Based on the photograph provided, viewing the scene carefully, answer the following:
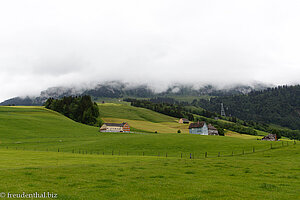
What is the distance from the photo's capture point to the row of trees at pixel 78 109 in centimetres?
16775

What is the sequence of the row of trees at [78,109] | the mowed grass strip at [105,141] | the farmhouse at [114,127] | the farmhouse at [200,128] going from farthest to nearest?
the row of trees at [78,109] < the farmhouse at [200,128] < the farmhouse at [114,127] < the mowed grass strip at [105,141]

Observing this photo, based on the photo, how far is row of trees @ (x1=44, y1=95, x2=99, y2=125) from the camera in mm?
167750

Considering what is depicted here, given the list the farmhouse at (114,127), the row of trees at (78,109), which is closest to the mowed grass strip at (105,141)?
the farmhouse at (114,127)

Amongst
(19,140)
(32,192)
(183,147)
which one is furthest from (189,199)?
(19,140)

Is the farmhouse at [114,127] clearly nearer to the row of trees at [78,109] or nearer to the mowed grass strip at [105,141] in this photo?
the mowed grass strip at [105,141]

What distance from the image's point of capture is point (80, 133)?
115 metres

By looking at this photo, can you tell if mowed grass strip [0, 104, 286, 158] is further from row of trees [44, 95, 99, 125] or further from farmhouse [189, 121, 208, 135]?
farmhouse [189, 121, 208, 135]

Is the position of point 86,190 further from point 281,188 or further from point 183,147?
point 183,147

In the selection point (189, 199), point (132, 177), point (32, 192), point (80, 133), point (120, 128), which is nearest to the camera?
point (189, 199)

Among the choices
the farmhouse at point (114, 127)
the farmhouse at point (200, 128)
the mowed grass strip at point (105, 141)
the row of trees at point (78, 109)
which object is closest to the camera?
the mowed grass strip at point (105, 141)

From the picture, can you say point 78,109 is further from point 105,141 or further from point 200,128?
point 105,141

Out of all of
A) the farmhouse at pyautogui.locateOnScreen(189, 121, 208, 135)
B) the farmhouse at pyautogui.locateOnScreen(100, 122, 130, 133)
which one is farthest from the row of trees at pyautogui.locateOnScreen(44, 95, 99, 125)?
the farmhouse at pyautogui.locateOnScreen(189, 121, 208, 135)

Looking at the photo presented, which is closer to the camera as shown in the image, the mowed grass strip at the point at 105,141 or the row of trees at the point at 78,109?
the mowed grass strip at the point at 105,141

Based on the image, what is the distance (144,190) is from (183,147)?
5445cm
